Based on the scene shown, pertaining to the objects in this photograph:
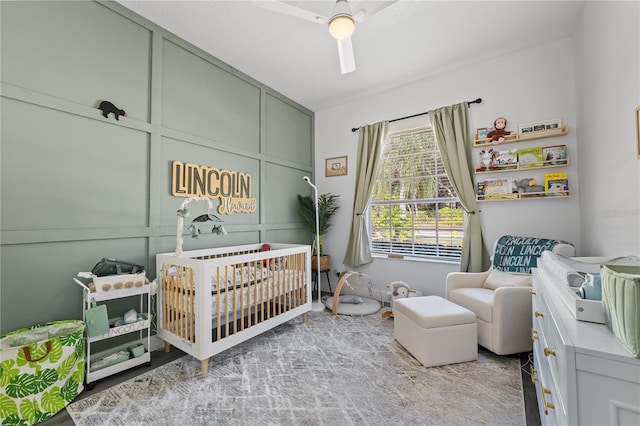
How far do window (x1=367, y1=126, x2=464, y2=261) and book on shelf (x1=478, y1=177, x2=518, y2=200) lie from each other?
0.30 meters

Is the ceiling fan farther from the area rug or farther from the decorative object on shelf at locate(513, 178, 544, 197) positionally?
the area rug

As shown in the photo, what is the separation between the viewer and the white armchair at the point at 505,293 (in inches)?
79.7

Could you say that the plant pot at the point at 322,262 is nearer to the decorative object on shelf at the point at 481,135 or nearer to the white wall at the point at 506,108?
the white wall at the point at 506,108

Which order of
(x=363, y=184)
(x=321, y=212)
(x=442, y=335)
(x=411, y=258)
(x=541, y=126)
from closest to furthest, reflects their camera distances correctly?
(x=442, y=335) → (x=541, y=126) → (x=411, y=258) → (x=363, y=184) → (x=321, y=212)

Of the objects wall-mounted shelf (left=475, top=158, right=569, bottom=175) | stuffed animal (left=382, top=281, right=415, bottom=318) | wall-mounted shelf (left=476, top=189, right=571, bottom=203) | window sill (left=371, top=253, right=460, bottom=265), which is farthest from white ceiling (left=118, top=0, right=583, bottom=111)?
stuffed animal (left=382, top=281, right=415, bottom=318)

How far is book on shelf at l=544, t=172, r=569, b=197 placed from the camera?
2.53 meters

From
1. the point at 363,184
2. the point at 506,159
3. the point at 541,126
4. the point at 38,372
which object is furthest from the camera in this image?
the point at 363,184

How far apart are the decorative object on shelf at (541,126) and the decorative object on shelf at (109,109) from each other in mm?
3698

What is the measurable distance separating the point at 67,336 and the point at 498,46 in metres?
4.25

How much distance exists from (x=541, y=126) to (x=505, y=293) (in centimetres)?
177

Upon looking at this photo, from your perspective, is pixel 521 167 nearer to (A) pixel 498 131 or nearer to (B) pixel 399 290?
(A) pixel 498 131

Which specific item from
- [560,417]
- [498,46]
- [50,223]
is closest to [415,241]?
[498,46]

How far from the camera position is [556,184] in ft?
8.41

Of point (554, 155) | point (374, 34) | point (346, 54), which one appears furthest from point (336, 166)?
point (554, 155)
